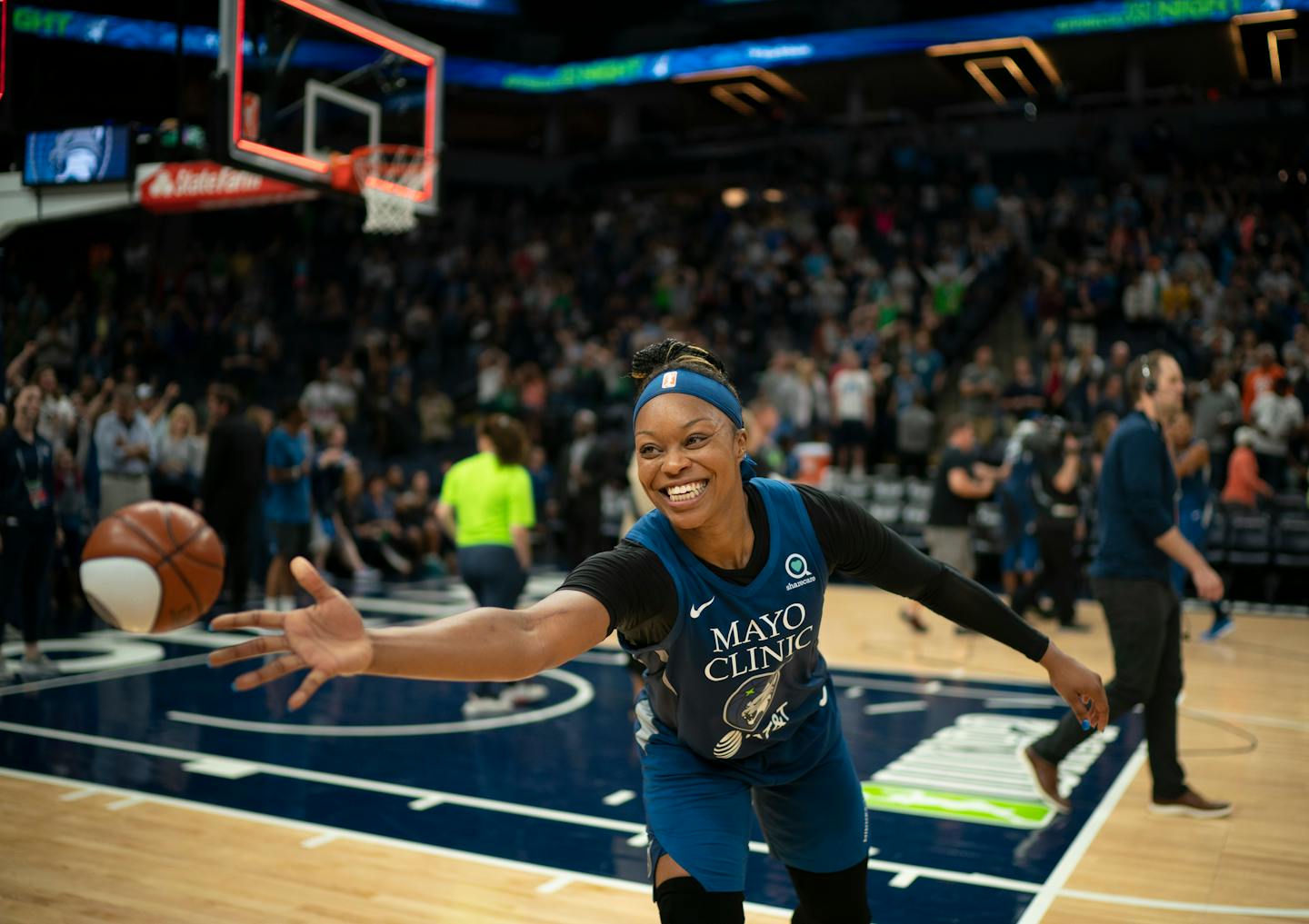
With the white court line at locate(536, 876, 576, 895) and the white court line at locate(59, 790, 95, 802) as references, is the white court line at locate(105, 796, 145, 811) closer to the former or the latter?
the white court line at locate(59, 790, 95, 802)

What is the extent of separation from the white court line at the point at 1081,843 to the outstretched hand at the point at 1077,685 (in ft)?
5.62

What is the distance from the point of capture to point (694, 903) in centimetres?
276

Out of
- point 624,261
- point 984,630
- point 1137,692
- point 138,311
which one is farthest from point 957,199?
point 984,630

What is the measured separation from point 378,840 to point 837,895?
2.95m

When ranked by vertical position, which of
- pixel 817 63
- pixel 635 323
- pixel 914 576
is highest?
pixel 817 63

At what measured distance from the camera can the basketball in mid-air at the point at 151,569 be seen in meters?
5.86

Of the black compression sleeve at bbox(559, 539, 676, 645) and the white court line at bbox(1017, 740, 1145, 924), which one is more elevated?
the black compression sleeve at bbox(559, 539, 676, 645)

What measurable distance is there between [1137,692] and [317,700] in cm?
547

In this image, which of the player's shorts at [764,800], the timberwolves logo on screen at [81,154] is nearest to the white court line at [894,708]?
the player's shorts at [764,800]

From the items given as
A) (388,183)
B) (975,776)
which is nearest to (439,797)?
(975,776)

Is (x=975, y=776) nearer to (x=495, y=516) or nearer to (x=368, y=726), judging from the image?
(x=495, y=516)

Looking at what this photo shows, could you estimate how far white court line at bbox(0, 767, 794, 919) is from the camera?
4895mm

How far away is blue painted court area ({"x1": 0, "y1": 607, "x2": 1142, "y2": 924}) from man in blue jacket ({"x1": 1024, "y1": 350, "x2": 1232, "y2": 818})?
443 mm

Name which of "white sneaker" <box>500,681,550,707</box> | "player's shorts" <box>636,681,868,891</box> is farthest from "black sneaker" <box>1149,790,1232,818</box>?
"white sneaker" <box>500,681,550,707</box>
